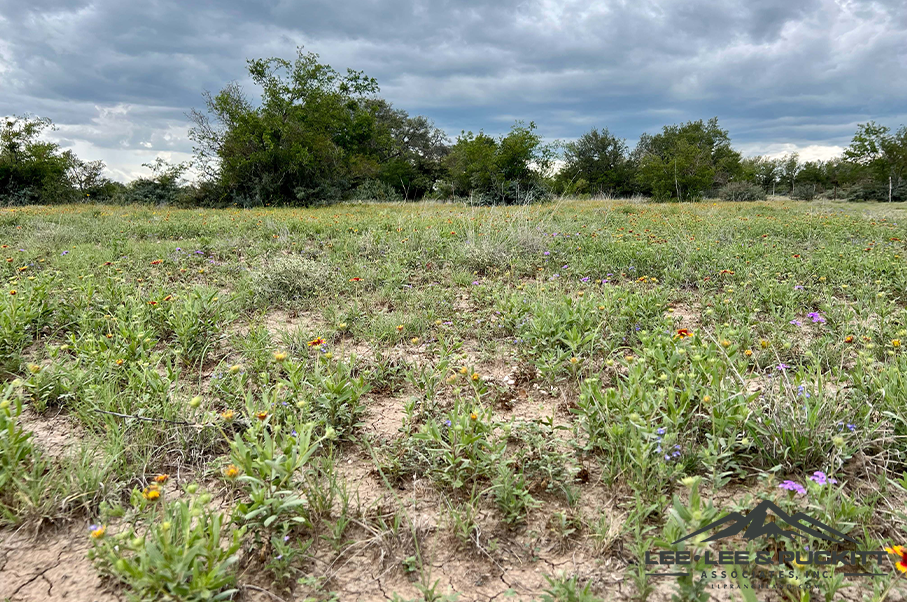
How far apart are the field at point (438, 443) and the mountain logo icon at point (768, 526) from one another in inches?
1.7

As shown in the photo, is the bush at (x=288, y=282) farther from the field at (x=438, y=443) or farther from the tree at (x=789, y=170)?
the tree at (x=789, y=170)

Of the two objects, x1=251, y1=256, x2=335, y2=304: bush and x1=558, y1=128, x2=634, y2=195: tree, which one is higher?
x1=558, y1=128, x2=634, y2=195: tree

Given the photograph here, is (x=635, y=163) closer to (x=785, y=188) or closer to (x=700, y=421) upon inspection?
(x=785, y=188)

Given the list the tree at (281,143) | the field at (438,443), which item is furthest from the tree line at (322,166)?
the field at (438,443)

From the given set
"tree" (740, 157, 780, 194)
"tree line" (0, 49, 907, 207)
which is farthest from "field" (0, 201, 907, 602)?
"tree" (740, 157, 780, 194)

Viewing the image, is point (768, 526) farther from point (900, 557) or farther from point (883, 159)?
point (883, 159)

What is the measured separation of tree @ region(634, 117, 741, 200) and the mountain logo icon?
19272 millimetres

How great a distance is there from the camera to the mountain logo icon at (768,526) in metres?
1.49

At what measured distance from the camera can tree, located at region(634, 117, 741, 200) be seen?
2719 centimetres

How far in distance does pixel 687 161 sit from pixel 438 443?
31185mm

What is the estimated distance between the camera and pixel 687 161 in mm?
27984

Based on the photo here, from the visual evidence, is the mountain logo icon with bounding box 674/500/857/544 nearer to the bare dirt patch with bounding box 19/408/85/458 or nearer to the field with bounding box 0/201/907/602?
the field with bounding box 0/201/907/602

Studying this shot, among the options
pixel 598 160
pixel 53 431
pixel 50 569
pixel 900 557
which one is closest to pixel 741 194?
pixel 598 160

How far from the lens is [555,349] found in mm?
2877
